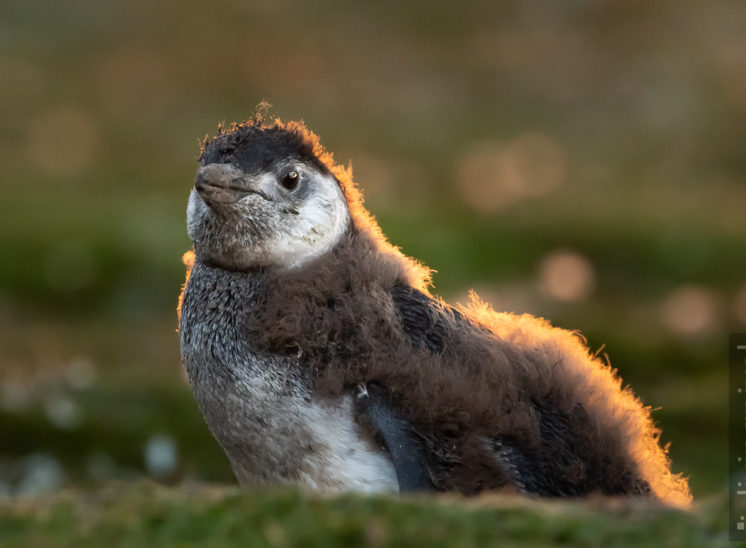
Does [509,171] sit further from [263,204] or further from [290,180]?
[263,204]

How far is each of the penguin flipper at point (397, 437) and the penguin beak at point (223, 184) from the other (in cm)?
99

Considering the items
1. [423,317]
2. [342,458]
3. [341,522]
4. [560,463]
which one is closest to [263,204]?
[423,317]

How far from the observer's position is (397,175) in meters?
17.0

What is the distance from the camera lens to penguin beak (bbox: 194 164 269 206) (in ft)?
14.9

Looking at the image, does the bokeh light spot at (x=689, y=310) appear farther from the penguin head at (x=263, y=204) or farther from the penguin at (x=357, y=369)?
the penguin head at (x=263, y=204)

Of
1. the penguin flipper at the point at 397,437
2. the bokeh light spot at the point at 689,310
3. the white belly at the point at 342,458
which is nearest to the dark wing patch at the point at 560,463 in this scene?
the penguin flipper at the point at 397,437

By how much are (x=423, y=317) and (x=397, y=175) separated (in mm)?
12761

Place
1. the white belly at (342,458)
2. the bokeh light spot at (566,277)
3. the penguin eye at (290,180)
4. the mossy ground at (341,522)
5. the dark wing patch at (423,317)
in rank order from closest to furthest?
the mossy ground at (341,522) → the white belly at (342,458) → the dark wing patch at (423,317) → the penguin eye at (290,180) → the bokeh light spot at (566,277)

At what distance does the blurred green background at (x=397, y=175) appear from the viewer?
933 cm

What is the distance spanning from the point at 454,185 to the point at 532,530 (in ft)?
45.4

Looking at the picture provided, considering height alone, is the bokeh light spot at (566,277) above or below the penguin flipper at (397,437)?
above

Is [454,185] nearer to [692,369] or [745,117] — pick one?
[745,117]

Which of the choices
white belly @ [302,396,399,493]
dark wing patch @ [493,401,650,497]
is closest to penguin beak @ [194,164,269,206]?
white belly @ [302,396,399,493]

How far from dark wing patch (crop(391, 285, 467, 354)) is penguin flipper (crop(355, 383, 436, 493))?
11.1 inches
